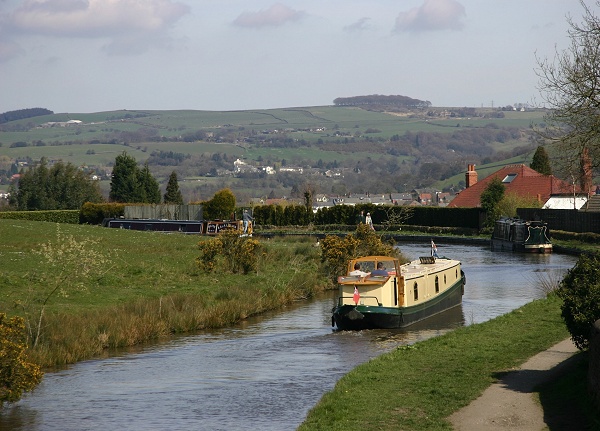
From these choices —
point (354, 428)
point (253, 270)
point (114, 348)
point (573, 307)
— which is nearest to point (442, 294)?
point (253, 270)

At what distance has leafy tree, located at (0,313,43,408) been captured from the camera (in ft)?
62.9

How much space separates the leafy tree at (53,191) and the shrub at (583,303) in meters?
91.1

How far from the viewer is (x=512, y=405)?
55.6 feet

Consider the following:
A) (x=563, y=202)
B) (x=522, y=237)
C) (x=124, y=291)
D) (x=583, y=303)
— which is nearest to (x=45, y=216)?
(x=522, y=237)

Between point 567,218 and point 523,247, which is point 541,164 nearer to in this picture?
point 567,218

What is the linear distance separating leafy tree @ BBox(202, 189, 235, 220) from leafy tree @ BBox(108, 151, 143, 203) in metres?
16.7

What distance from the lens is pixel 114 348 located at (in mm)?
28141

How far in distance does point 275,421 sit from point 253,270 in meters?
24.9

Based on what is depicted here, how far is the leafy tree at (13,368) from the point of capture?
19.2m

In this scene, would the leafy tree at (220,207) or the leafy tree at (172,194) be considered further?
the leafy tree at (172,194)

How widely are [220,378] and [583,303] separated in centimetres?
938

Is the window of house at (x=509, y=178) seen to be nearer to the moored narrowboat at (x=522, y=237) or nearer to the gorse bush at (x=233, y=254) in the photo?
the moored narrowboat at (x=522, y=237)

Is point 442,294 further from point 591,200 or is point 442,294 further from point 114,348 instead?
point 591,200

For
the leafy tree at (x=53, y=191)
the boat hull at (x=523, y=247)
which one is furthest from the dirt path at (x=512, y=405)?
the leafy tree at (x=53, y=191)
